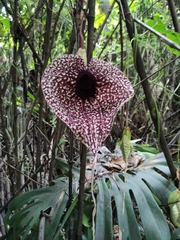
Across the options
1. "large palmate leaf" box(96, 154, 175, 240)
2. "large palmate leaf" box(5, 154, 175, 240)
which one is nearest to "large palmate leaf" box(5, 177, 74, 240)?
"large palmate leaf" box(5, 154, 175, 240)

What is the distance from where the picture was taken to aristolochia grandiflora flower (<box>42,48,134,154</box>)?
451mm

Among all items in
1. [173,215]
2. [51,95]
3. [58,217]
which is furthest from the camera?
[58,217]

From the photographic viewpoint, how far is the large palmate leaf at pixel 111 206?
62 cm

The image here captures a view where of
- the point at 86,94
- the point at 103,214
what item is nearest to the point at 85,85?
the point at 86,94

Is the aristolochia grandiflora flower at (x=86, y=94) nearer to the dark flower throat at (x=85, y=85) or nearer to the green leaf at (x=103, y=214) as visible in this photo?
the dark flower throat at (x=85, y=85)

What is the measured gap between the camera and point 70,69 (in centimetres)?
47

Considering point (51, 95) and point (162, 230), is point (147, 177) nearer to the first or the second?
point (162, 230)

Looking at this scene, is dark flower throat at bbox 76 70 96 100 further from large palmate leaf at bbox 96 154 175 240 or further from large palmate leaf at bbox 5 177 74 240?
large palmate leaf at bbox 5 177 74 240

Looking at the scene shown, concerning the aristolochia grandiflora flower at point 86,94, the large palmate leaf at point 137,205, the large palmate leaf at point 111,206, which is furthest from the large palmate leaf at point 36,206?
the aristolochia grandiflora flower at point 86,94

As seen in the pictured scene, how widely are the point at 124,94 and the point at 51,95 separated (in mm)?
129

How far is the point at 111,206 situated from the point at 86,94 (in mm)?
347

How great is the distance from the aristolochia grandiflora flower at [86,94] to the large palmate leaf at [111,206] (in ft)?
0.60

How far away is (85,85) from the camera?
0.52m

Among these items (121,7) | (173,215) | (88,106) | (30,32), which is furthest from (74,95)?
(30,32)
